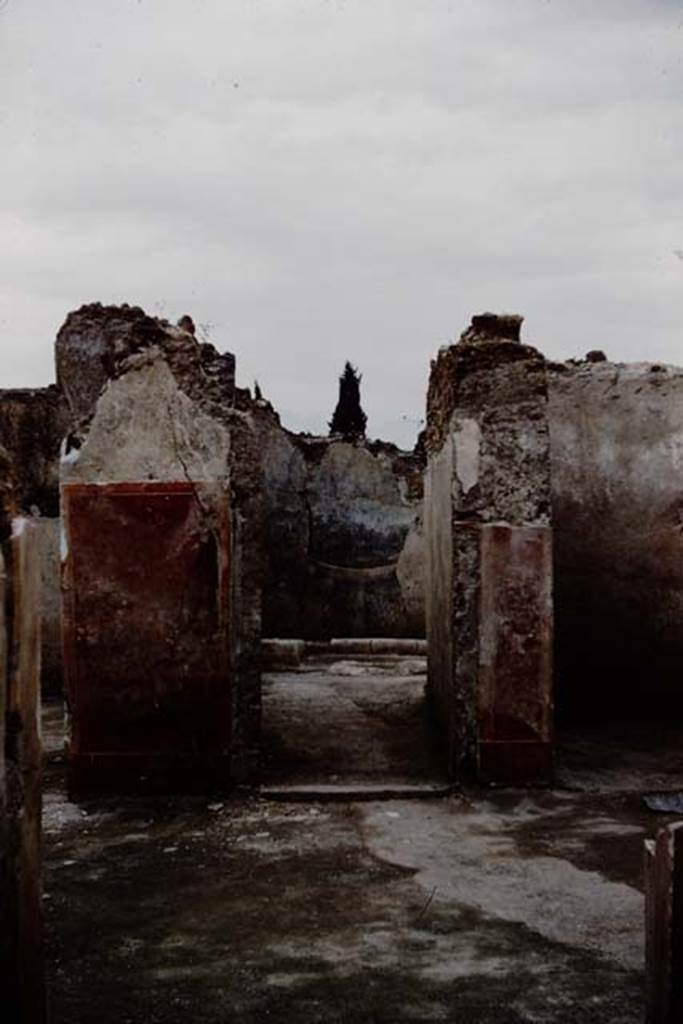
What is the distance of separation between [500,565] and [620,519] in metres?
1.93

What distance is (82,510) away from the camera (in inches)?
204

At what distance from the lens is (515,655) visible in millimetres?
5316

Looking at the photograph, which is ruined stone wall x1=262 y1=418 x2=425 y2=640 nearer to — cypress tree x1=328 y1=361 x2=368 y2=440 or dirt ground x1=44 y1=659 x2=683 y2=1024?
dirt ground x1=44 y1=659 x2=683 y2=1024

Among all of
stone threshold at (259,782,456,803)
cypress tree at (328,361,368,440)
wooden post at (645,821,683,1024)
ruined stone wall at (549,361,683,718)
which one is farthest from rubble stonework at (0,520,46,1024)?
cypress tree at (328,361,368,440)

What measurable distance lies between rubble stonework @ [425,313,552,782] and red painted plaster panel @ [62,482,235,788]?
43.5 inches

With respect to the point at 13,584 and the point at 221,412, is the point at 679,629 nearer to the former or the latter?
the point at 221,412

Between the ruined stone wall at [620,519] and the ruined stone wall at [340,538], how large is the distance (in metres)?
4.29

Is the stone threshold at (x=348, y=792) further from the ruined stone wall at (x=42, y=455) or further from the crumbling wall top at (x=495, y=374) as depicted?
the ruined stone wall at (x=42, y=455)

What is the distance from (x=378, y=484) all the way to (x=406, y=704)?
4.80 m

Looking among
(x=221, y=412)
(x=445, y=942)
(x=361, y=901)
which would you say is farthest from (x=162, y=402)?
(x=445, y=942)

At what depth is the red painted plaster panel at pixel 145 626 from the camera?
17.0 feet

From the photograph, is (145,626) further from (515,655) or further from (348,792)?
(515,655)

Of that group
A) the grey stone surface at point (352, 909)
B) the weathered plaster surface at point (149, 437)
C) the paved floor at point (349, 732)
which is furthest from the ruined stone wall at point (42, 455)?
the weathered plaster surface at point (149, 437)

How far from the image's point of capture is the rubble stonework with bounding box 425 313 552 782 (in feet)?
17.4
